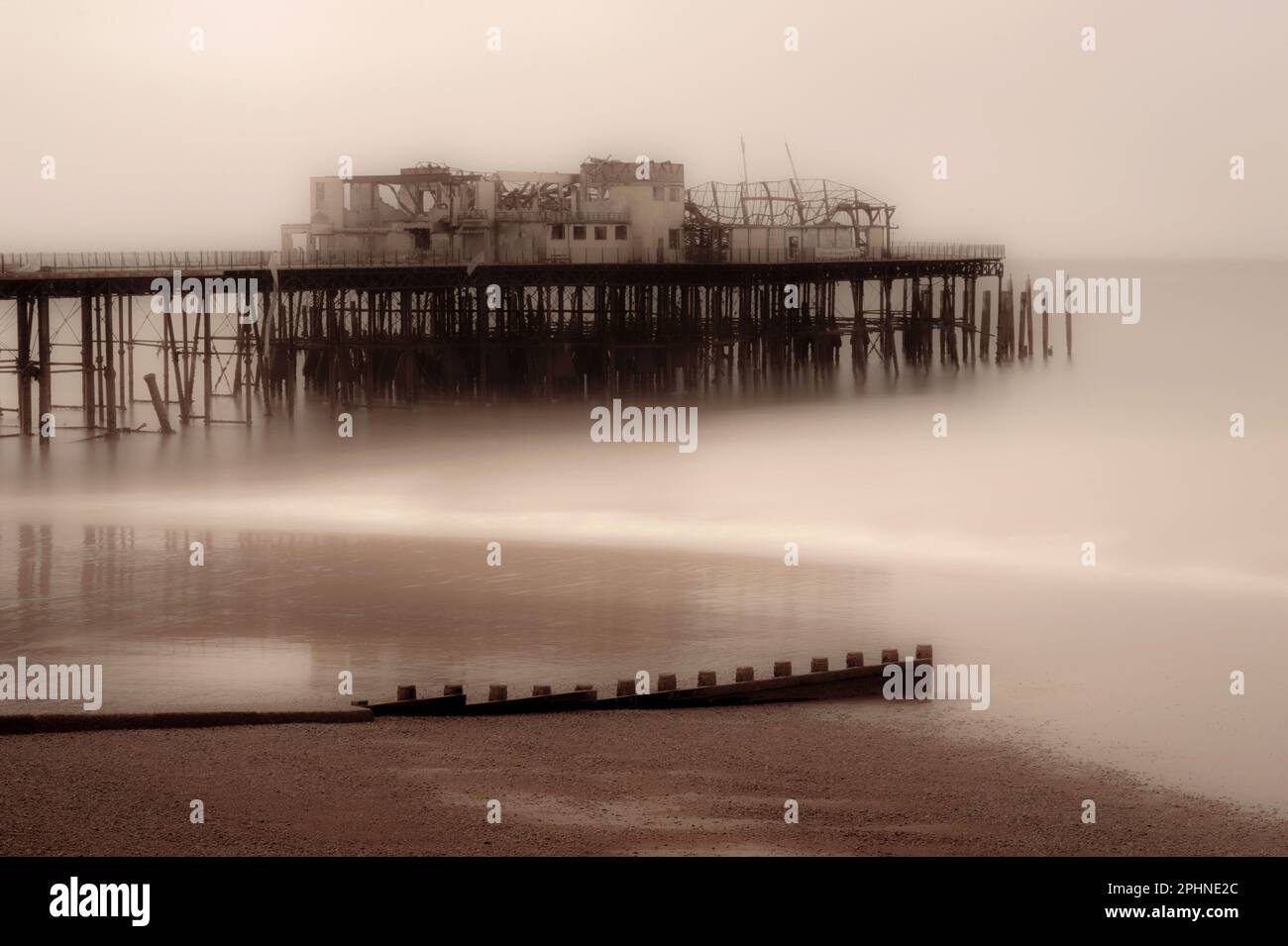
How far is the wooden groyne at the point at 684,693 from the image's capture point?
15016 millimetres

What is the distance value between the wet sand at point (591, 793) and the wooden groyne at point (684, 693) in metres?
0.27

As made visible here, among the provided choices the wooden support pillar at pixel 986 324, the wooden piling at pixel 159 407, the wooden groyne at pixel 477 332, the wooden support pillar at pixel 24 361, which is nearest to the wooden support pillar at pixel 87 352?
the wooden groyne at pixel 477 332

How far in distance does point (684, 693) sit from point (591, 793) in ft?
9.52

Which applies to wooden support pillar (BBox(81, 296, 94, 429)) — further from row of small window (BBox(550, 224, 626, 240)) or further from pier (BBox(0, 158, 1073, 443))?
row of small window (BBox(550, 224, 626, 240))

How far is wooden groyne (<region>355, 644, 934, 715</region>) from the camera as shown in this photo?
1502cm

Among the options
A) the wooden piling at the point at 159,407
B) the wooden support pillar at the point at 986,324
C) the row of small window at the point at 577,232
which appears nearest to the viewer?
the wooden piling at the point at 159,407

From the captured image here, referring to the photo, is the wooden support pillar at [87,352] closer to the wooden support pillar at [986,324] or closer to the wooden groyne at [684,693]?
the wooden groyne at [684,693]

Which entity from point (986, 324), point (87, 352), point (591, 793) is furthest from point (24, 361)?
point (986, 324)

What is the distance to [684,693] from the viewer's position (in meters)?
15.5

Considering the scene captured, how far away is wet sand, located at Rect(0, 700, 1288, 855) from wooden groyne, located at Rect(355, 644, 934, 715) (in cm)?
27

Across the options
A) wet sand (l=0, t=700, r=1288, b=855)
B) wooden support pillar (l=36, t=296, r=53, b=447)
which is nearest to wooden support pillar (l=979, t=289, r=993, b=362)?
wooden support pillar (l=36, t=296, r=53, b=447)
